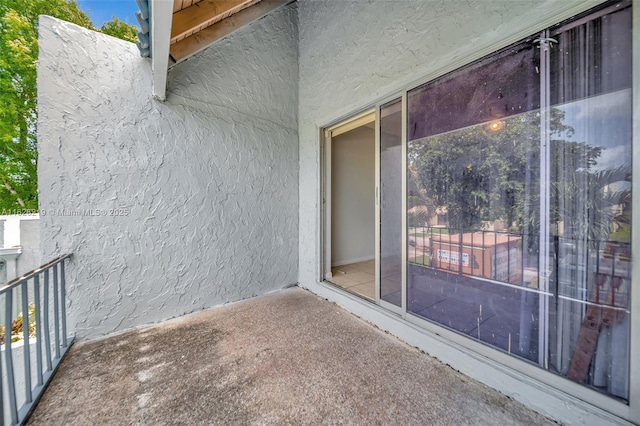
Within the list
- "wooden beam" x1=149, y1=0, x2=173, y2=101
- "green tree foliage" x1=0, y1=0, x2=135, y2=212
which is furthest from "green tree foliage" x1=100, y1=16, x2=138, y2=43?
"wooden beam" x1=149, y1=0, x2=173, y2=101

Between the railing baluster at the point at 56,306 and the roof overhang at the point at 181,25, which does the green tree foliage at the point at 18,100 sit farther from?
the railing baluster at the point at 56,306

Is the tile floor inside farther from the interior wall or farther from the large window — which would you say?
the large window

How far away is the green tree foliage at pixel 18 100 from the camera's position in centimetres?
604

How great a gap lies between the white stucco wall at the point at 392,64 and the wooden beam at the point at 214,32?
2.69 feet

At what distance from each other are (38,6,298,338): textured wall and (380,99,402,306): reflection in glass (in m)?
1.48

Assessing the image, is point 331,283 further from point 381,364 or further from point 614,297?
point 614,297

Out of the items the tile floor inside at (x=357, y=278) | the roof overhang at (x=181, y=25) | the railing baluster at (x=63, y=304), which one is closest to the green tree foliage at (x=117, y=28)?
the roof overhang at (x=181, y=25)

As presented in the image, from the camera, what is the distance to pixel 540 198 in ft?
4.56

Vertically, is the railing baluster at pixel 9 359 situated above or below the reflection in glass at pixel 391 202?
below

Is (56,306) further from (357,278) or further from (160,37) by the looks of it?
(357,278)

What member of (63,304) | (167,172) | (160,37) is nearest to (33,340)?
(63,304)

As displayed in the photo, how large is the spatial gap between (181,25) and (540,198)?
296cm

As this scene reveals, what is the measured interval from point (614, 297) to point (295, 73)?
388cm

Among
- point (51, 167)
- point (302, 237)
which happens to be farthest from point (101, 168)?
point (302, 237)
